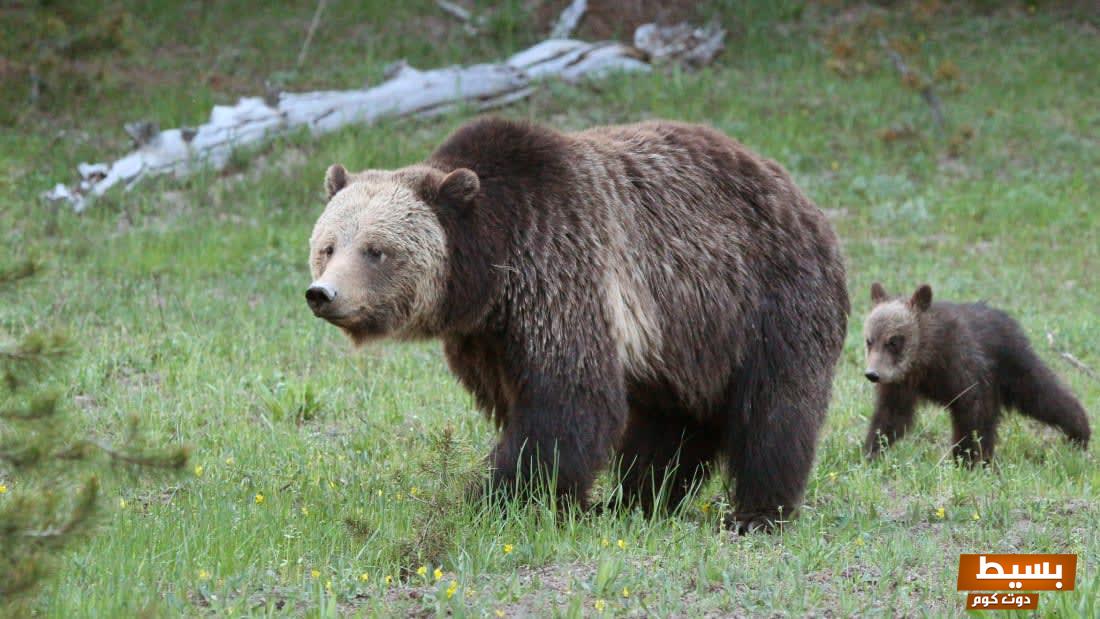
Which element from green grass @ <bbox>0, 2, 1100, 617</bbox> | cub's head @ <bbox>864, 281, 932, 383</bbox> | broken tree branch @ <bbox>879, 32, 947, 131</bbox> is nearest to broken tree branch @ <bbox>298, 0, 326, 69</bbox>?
green grass @ <bbox>0, 2, 1100, 617</bbox>

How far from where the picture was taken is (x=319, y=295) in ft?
18.6

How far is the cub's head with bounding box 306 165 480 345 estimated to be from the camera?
596 cm

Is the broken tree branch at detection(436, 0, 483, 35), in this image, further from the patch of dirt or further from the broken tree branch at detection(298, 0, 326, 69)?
the patch of dirt

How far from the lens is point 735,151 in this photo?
7.16 meters

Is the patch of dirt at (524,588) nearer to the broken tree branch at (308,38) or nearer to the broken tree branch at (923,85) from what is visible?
the broken tree branch at (923,85)

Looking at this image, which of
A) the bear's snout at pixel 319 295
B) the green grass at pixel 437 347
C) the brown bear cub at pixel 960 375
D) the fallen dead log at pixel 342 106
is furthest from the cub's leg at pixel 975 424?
the fallen dead log at pixel 342 106

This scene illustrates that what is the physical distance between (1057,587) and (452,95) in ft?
45.1

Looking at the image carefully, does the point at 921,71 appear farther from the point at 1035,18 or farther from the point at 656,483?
the point at 656,483

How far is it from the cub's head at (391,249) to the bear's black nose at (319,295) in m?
0.13

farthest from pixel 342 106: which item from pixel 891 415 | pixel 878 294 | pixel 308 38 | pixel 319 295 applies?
pixel 319 295

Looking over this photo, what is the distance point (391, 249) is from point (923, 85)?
43.9 feet

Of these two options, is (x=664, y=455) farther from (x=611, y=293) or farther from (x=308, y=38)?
(x=308, y=38)

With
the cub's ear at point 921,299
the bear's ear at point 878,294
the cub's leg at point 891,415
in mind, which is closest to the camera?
the cub's leg at point 891,415

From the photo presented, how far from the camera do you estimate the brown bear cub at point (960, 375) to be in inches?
355
